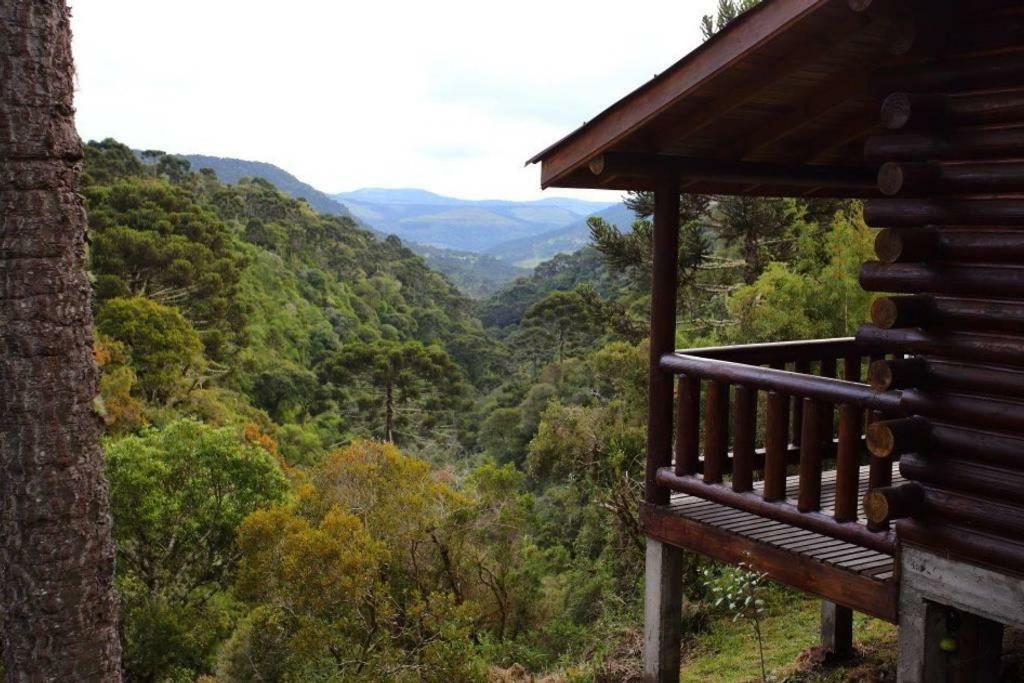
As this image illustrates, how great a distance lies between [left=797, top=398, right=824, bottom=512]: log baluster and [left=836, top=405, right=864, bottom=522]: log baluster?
6.0 inches

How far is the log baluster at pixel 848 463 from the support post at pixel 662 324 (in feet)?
3.91

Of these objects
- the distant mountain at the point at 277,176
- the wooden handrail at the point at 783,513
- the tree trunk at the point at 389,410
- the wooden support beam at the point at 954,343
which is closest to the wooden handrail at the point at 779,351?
the wooden handrail at the point at 783,513

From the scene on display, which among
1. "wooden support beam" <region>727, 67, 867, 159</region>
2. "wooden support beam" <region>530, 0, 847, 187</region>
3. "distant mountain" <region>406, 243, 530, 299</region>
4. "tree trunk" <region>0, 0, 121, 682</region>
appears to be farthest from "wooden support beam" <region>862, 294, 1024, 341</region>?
"distant mountain" <region>406, 243, 530, 299</region>

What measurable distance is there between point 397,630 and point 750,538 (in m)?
9.92

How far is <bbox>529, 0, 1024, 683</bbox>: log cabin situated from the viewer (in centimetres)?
340

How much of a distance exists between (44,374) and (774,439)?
11.7ft

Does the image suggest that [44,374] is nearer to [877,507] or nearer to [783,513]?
[783,513]

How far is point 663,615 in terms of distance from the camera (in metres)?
5.03

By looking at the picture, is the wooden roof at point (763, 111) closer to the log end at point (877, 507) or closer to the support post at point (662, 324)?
the support post at point (662, 324)

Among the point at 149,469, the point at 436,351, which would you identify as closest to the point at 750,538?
the point at 149,469

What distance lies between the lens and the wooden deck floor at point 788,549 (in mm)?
3900

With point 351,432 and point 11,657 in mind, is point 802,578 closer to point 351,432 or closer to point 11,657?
point 11,657

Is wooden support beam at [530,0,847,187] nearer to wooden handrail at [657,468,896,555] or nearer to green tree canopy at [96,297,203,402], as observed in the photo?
wooden handrail at [657,468,896,555]

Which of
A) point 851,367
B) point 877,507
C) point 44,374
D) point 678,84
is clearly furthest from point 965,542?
point 44,374
